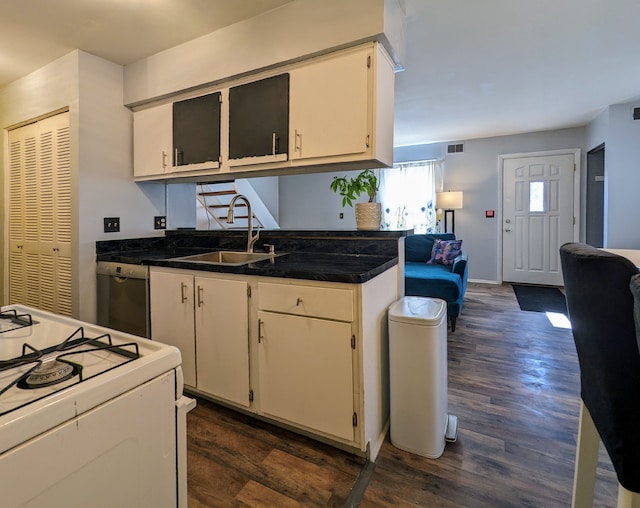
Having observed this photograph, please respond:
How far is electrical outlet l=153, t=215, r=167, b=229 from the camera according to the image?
2939 mm

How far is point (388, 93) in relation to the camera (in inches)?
77.5

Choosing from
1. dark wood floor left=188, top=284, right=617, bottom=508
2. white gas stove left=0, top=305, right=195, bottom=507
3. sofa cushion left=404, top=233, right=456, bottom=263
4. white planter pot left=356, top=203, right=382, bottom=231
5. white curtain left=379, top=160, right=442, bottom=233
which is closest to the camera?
white gas stove left=0, top=305, right=195, bottom=507

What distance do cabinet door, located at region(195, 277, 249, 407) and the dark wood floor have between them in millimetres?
197

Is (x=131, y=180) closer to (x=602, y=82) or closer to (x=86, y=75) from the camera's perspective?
(x=86, y=75)

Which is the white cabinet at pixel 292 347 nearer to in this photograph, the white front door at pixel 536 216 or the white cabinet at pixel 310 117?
the white cabinet at pixel 310 117

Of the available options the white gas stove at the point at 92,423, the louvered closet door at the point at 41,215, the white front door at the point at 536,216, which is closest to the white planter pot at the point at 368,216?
the white gas stove at the point at 92,423

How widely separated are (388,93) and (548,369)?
89.1 inches

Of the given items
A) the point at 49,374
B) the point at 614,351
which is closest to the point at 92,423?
the point at 49,374

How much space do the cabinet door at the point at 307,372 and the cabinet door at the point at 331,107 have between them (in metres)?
0.97

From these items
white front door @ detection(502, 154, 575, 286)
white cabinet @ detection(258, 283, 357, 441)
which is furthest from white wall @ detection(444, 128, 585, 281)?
white cabinet @ detection(258, 283, 357, 441)

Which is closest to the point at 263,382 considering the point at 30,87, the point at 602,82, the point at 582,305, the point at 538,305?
the point at 582,305

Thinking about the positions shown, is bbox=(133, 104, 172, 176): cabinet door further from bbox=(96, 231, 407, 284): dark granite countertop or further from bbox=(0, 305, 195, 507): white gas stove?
bbox=(0, 305, 195, 507): white gas stove

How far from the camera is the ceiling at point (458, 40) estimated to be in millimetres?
2029

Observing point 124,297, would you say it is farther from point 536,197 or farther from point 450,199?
point 536,197
